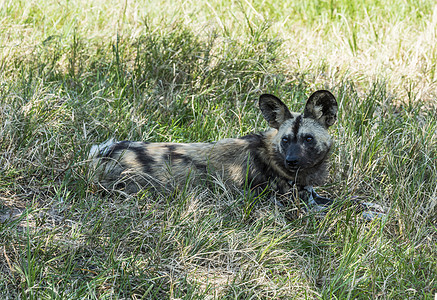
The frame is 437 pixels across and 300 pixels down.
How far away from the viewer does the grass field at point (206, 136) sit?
261 centimetres

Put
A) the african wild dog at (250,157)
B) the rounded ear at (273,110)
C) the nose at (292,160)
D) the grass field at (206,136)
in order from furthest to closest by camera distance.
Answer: the rounded ear at (273,110)
the african wild dog at (250,157)
the nose at (292,160)
the grass field at (206,136)

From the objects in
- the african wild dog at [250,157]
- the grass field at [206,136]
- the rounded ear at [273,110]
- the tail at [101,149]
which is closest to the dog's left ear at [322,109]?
the african wild dog at [250,157]

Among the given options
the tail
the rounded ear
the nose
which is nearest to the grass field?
the tail

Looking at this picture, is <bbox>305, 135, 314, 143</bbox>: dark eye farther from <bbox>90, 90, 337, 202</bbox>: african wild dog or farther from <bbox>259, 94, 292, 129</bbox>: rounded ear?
<bbox>259, 94, 292, 129</bbox>: rounded ear

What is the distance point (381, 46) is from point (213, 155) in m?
2.78

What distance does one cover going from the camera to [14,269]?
2439 millimetres

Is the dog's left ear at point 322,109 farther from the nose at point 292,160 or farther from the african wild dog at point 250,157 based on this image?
the nose at point 292,160

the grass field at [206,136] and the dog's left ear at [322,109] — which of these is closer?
the grass field at [206,136]

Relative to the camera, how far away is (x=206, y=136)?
13.9ft

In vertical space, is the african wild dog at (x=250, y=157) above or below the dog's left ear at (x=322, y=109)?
below

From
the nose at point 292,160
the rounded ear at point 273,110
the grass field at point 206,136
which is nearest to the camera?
the grass field at point 206,136

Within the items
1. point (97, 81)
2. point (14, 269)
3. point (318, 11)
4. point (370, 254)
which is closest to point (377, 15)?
point (318, 11)

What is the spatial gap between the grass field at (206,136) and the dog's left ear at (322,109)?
335 mm

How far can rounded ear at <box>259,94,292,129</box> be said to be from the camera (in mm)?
3689
